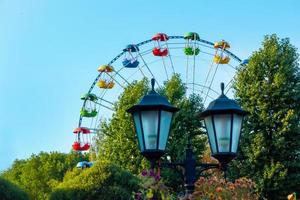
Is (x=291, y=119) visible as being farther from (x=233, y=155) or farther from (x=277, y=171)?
(x=233, y=155)

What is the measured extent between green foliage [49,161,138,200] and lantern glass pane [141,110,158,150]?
16088 mm

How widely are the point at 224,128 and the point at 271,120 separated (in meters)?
17.7

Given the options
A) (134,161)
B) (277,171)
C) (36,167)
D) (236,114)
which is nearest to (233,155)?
(236,114)

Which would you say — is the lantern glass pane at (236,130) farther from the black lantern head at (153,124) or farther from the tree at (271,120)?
the tree at (271,120)

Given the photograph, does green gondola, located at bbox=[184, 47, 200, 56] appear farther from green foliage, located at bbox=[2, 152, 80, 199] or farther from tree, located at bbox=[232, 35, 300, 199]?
green foliage, located at bbox=[2, 152, 80, 199]

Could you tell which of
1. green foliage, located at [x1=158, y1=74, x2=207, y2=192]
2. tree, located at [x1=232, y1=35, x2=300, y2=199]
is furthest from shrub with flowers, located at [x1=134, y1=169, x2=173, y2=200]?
green foliage, located at [x1=158, y1=74, x2=207, y2=192]

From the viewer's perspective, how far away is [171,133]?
2536cm

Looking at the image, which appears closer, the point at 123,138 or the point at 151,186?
the point at 151,186

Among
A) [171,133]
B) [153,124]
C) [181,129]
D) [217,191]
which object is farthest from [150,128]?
[181,129]

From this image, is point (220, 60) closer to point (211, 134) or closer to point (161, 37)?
point (161, 37)

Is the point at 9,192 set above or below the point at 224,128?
below

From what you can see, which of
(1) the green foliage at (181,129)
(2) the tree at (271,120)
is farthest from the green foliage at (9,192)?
(2) the tree at (271,120)

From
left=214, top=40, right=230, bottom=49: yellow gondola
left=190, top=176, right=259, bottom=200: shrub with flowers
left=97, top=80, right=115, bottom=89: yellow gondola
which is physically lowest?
left=190, top=176, right=259, bottom=200: shrub with flowers

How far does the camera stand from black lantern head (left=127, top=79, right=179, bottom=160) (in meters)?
5.49
